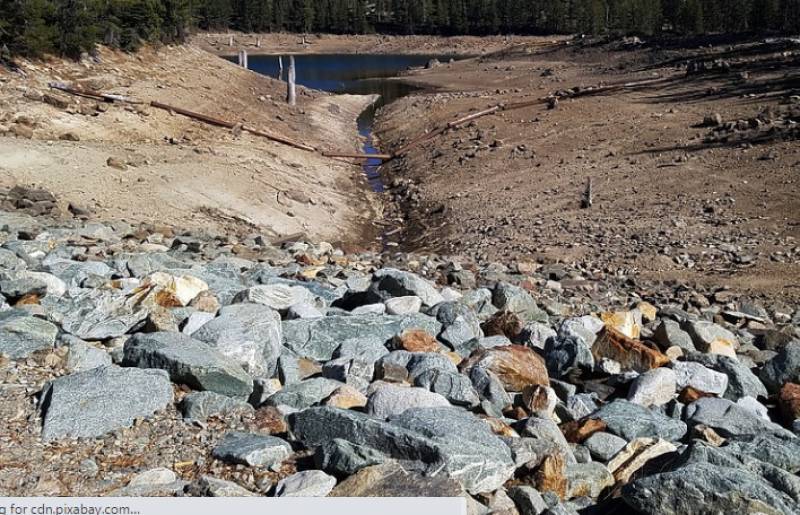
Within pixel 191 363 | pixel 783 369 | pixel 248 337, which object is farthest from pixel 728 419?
pixel 191 363

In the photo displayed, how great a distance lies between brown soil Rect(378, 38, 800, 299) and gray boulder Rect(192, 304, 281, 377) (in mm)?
7392

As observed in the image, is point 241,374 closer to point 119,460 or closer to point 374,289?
point 119,460

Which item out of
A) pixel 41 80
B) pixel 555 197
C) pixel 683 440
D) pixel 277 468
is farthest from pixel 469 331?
pixel 41 80

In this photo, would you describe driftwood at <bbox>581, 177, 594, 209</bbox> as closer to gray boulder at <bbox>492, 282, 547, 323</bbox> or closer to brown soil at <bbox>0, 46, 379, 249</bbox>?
brown soil at <bbox>0, 46, 379, 249</bbox>

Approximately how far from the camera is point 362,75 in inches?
2285

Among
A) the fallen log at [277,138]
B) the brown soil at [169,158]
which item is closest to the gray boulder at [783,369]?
the brown soil at [169,158]

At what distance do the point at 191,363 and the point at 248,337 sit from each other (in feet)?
2.93

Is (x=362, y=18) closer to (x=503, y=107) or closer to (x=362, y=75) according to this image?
(x=362, y=75)

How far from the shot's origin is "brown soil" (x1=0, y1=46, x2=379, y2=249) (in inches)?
621

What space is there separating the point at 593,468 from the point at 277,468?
204 centimetres

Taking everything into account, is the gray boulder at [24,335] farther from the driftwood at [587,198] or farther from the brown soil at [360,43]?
the brown soil at [360,43]

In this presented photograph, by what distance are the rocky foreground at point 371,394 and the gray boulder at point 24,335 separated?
0.02 m

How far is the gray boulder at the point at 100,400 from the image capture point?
17.1ft

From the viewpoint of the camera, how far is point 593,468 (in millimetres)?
5273
